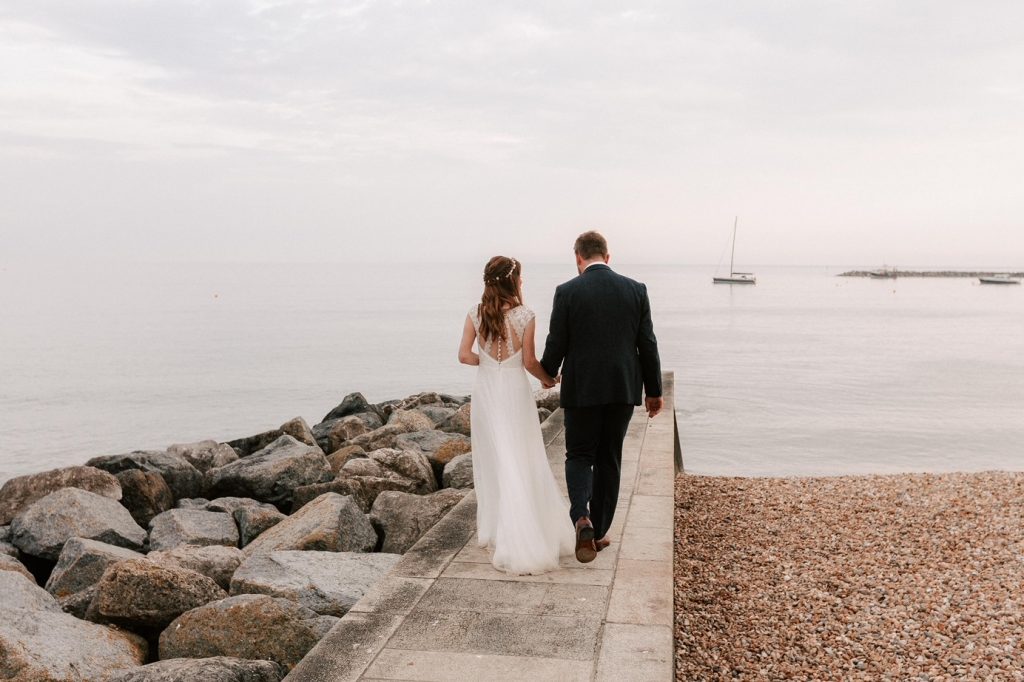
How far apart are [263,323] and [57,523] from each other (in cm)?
6078

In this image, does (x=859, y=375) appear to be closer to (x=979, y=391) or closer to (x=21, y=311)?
(x=979, y=391)

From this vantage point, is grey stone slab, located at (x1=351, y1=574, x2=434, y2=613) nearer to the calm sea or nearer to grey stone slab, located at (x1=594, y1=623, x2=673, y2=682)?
grey stone slab, located at (x1=594, y1=623, x2=673, y2=682)

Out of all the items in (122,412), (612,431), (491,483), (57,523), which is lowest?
(122,412)

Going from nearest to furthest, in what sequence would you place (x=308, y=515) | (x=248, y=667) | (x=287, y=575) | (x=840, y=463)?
(x=248, y=667), (x=287, y=575), (x=308, y=515), (x=840, y=463)

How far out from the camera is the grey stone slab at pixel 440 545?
5523 mm

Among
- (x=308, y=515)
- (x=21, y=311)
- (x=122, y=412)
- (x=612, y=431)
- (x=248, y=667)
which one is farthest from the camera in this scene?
(x=21, y=311)

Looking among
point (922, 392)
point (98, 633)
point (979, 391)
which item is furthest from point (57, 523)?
point (979, 391)

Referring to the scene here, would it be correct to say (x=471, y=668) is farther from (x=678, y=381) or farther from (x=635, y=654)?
(x=678, y=381)

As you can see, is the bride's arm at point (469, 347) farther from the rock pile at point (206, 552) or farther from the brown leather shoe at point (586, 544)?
the rock pile at point (206, 552)

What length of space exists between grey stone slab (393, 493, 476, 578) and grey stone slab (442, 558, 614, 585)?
12cm

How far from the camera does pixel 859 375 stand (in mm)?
35312

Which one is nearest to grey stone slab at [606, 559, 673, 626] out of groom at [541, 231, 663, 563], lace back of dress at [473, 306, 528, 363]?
groom at [541, 231, 663, 563]

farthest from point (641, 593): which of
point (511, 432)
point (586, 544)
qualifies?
point (511, 432)

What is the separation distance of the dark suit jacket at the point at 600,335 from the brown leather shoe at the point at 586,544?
0.76m
